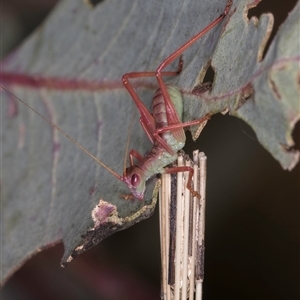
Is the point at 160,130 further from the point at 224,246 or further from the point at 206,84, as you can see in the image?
the point at 224,246

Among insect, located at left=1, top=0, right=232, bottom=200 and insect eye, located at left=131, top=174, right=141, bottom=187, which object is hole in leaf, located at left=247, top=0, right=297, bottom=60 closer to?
insect, located at left=1, top=0, right=232, bottom=200

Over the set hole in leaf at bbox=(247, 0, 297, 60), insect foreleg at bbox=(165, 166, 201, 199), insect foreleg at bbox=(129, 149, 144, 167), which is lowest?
insect foreleg at bbox=(165, 166, 201, 199)

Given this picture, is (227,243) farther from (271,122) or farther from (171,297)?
(271,122)

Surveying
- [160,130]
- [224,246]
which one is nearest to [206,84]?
[160,130]

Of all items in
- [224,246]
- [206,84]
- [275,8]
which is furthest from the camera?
[224,246]

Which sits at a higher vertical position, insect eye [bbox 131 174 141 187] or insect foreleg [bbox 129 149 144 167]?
insect foreleg [bbox 129 149 144 167]

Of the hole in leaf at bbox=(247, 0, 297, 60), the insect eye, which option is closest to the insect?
the insect eye
